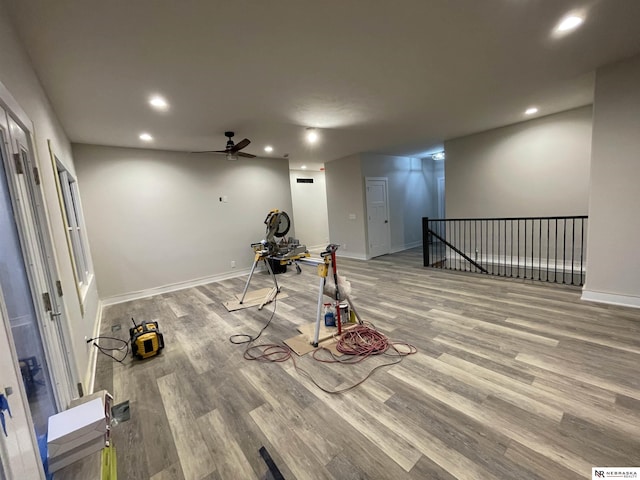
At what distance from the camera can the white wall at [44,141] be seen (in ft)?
5.25

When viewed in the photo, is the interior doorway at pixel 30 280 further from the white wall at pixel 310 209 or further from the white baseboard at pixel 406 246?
the white baseboard at pixel 406 246

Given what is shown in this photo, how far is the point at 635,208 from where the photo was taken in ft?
9.64

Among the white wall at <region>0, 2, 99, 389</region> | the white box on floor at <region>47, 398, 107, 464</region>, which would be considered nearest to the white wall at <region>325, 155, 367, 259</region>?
the white wall at <region>0, 2, 99, 389</region>

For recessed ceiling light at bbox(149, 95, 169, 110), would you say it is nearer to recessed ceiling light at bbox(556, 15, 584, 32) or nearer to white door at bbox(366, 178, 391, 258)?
recessed ceiling light at bbox(556, 15, 584, 32)

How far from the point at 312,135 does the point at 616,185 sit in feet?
13.4

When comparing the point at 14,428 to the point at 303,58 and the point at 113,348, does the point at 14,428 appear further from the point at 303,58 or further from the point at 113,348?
the point at 303,58

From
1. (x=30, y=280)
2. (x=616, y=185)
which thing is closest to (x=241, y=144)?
(x=30, y=280)

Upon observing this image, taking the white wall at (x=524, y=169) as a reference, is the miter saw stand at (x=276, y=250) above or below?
below

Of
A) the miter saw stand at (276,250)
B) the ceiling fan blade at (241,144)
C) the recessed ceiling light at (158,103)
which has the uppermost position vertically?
the recessed ceiling light at (158,103)

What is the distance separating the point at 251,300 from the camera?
4.34 meters

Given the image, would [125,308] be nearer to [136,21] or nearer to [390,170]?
[136,21]

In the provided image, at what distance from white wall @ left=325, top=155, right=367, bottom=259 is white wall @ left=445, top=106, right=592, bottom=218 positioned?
2.11 m

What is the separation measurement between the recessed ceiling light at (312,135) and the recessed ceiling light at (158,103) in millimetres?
2104

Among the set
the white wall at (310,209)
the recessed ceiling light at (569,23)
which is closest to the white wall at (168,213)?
the white wall at (310,209)
